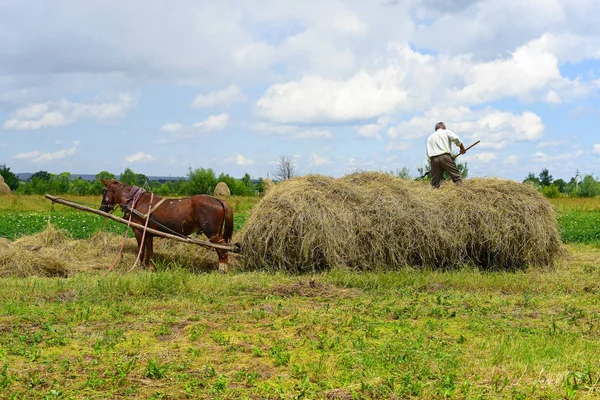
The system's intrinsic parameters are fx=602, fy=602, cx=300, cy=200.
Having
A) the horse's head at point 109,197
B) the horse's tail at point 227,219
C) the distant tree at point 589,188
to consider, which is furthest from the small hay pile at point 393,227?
the distant tree at point 589,188

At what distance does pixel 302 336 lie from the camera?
6559 mm

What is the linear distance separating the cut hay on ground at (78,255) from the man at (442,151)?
15.2 feet

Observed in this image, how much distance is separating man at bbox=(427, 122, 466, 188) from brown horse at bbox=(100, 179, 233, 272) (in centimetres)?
436

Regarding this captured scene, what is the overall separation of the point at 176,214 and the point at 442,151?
549 centimetres

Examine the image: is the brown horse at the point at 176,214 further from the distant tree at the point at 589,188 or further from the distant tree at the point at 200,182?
the distant tree at the point at 589,188

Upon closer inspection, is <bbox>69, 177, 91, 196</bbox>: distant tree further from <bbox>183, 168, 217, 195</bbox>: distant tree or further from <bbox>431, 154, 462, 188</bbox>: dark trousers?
<bbox>431, 154, 462, 188</bbox>: dark trousers

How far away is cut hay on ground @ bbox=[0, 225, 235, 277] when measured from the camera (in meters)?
10.8

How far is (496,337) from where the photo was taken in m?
6.60

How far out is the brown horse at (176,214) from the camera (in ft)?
37.2

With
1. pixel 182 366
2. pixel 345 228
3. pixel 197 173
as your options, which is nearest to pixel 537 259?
pixel 345 228

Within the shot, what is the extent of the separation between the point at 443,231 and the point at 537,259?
210 cm

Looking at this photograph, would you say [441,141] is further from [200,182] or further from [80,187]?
[80,187]

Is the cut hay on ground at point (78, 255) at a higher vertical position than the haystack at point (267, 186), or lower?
lower

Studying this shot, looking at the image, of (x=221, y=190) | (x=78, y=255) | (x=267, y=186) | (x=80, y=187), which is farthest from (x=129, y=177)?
(x=78, y=255)
